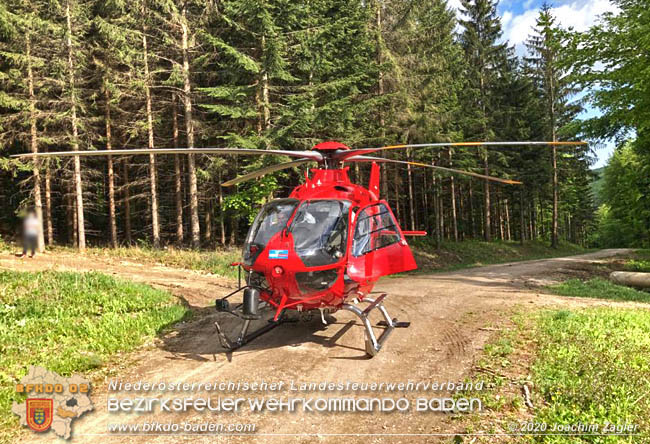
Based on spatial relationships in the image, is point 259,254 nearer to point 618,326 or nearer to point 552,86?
point 618,326

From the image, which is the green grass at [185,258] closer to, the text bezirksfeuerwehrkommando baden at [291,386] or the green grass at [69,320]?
the green grass at [69,320]

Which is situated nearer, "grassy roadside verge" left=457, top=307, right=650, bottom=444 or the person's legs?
the person's legs

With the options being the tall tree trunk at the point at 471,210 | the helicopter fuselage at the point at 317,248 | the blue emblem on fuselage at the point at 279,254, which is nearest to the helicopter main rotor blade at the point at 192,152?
the helicopter fuselage at the point at 317,248

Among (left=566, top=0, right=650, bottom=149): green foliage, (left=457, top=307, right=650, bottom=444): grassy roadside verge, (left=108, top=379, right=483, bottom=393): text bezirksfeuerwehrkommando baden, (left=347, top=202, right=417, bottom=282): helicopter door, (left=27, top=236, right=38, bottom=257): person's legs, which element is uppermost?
(left=566, top=0, right=650, bottom=149): green foliage

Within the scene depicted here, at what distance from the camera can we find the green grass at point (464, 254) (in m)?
22.5

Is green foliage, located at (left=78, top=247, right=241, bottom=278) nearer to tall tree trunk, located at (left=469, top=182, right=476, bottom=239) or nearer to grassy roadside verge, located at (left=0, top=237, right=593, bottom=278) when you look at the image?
grassy roadside verge, located at (left=0, top=237, right=593, bottom=278)

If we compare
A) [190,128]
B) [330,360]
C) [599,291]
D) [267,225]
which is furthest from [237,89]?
[599,291]

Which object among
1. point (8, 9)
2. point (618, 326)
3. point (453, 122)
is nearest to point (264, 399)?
point (618, 326)

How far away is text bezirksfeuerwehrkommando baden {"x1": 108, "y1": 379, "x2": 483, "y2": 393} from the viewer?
506 centimetres

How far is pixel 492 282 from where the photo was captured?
13.1 meters

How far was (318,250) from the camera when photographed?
243 inches

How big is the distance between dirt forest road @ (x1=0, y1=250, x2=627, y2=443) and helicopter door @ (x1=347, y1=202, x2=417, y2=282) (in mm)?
1252

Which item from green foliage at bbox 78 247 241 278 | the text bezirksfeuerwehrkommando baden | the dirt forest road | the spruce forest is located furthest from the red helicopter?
the spruce forest

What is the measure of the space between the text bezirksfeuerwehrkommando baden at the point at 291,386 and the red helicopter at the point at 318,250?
98 centimetres
